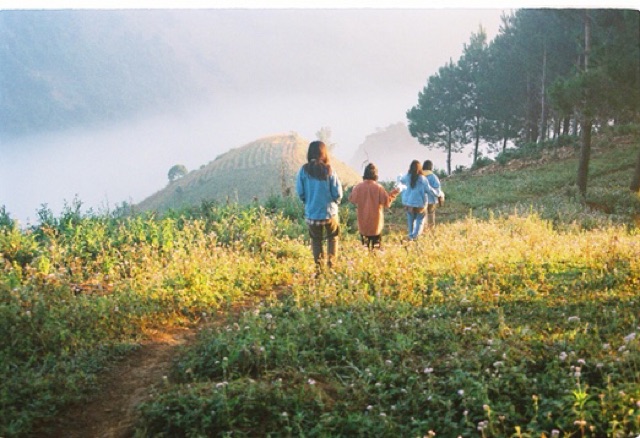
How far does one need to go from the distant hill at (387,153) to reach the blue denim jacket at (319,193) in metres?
1.92

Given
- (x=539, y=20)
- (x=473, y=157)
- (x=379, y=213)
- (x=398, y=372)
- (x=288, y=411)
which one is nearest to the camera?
(x=288, y=411)

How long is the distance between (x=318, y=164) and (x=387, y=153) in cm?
955

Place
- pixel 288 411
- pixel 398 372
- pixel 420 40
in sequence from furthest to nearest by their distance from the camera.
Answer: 1. pixel 420 40
2. pixel 398 372
3. pixel 288 411

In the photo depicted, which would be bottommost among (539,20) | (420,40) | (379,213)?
(379,213)

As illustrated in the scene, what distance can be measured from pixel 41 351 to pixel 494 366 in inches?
168

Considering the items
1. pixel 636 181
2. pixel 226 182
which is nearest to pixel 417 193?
pixel 636 181

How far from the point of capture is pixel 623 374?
3.93 metres

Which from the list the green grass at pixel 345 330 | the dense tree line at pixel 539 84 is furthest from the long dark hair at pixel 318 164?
the dense tree line at pixel 539 84

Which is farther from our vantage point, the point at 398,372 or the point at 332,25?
the point at 332,25

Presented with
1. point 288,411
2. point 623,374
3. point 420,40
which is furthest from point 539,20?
point 288,411

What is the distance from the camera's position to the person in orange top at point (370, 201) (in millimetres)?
8922

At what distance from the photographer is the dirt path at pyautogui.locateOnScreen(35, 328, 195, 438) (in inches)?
158

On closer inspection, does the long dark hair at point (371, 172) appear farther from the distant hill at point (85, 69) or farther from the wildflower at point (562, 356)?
the wildflower at point (562, 356)
